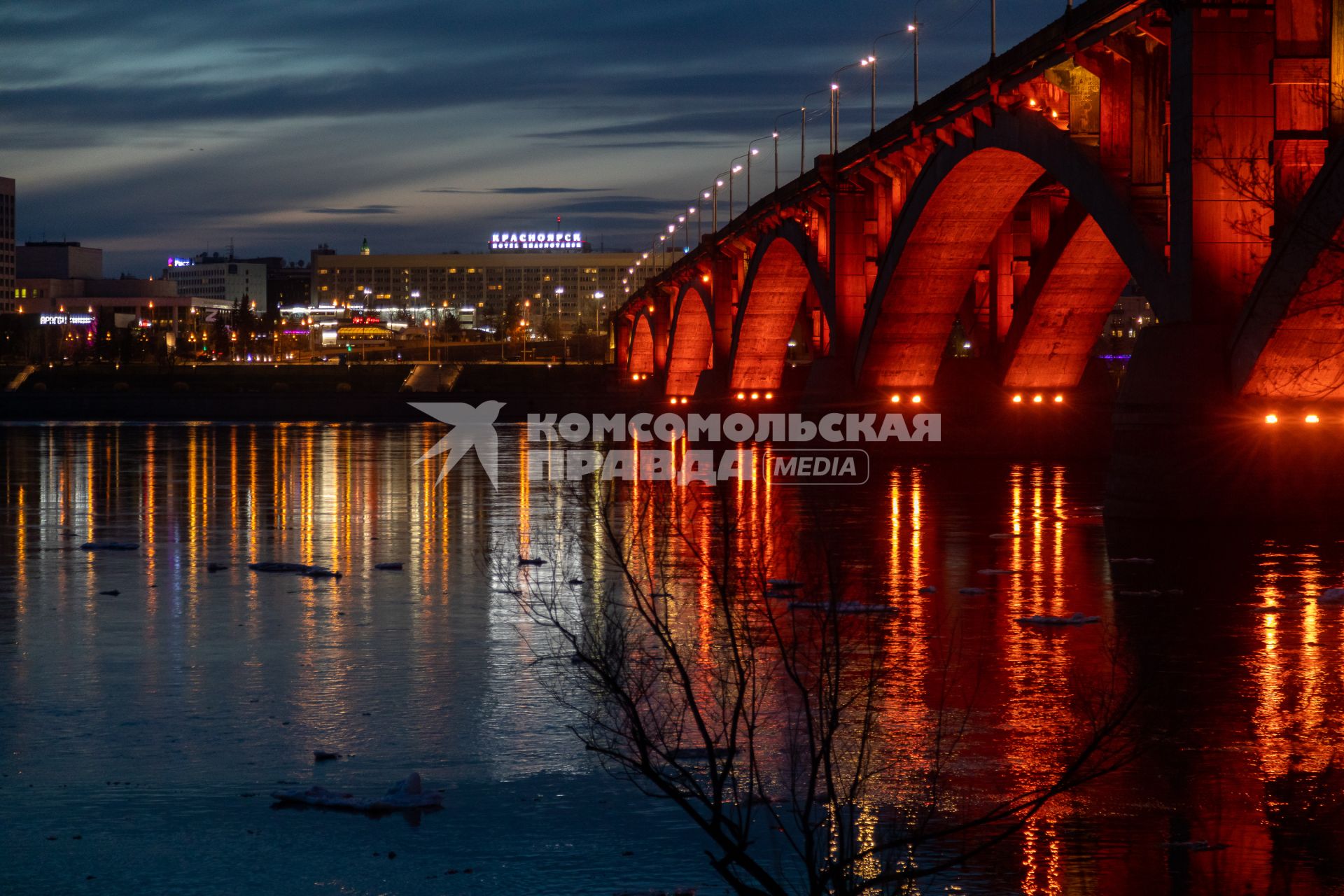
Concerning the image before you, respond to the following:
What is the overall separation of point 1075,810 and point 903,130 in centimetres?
4089

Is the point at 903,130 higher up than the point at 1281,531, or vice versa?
the point at 903,130

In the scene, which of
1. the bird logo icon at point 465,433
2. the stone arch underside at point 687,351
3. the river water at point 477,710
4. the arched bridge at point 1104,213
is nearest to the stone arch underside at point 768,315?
the arched bridge at point 1104,213

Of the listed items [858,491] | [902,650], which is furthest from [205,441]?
[902,650]

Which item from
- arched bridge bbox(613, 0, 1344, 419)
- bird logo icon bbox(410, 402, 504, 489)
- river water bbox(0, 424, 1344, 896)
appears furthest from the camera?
bird logo icon bbox(410, 402, 504, 489)

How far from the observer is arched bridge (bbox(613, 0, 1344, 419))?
25.8 meters

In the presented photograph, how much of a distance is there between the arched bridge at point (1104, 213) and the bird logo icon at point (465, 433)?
1233 centimetres

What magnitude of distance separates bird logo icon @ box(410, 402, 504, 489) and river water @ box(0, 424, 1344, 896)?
16.1m

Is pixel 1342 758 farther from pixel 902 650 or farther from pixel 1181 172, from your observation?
pixel 1181 172

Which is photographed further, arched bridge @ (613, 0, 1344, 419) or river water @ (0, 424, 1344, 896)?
arched bridge @ (613, 0, 1344, 419)

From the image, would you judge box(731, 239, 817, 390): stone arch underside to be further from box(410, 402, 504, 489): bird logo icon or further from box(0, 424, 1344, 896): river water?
box(0, 424, 1344, 896): river water

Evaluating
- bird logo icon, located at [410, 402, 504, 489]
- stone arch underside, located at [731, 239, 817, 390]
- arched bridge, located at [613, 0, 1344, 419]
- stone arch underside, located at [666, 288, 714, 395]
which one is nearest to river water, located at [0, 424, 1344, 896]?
arched bridge, located at [613, 0, 1344, 419]

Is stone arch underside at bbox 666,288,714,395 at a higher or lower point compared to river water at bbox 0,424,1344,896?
higher

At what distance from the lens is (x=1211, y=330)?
2653cm

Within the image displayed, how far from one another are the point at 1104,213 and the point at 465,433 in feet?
144
